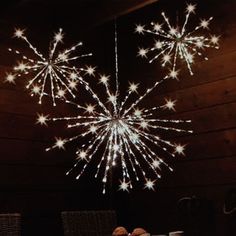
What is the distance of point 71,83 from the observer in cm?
451

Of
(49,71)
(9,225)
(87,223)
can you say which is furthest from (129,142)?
(9,225)

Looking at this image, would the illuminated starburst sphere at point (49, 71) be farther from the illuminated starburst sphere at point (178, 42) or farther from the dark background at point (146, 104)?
the illuminated starburst sphere at point (178, 42)

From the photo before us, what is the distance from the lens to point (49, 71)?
14.6ft

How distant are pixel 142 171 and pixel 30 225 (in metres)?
1.11

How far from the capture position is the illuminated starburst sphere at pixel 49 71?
4.26m

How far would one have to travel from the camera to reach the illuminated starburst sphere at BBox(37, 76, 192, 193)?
13.8 feet

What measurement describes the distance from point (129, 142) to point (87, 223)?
1.45 meters

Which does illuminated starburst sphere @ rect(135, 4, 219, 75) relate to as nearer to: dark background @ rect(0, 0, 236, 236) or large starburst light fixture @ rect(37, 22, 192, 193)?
dark background @ rect(0, 0, 236, 236)

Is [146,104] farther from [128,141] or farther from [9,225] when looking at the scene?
[9,225]

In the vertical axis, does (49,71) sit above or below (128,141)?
above

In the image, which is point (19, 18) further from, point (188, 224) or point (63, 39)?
point (188, 224)

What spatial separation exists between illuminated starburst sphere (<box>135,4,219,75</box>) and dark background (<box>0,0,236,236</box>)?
7 centimetres

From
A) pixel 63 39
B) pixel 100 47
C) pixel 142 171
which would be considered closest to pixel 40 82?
pixel 63 39

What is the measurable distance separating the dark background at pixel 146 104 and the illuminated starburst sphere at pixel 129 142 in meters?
0.09
